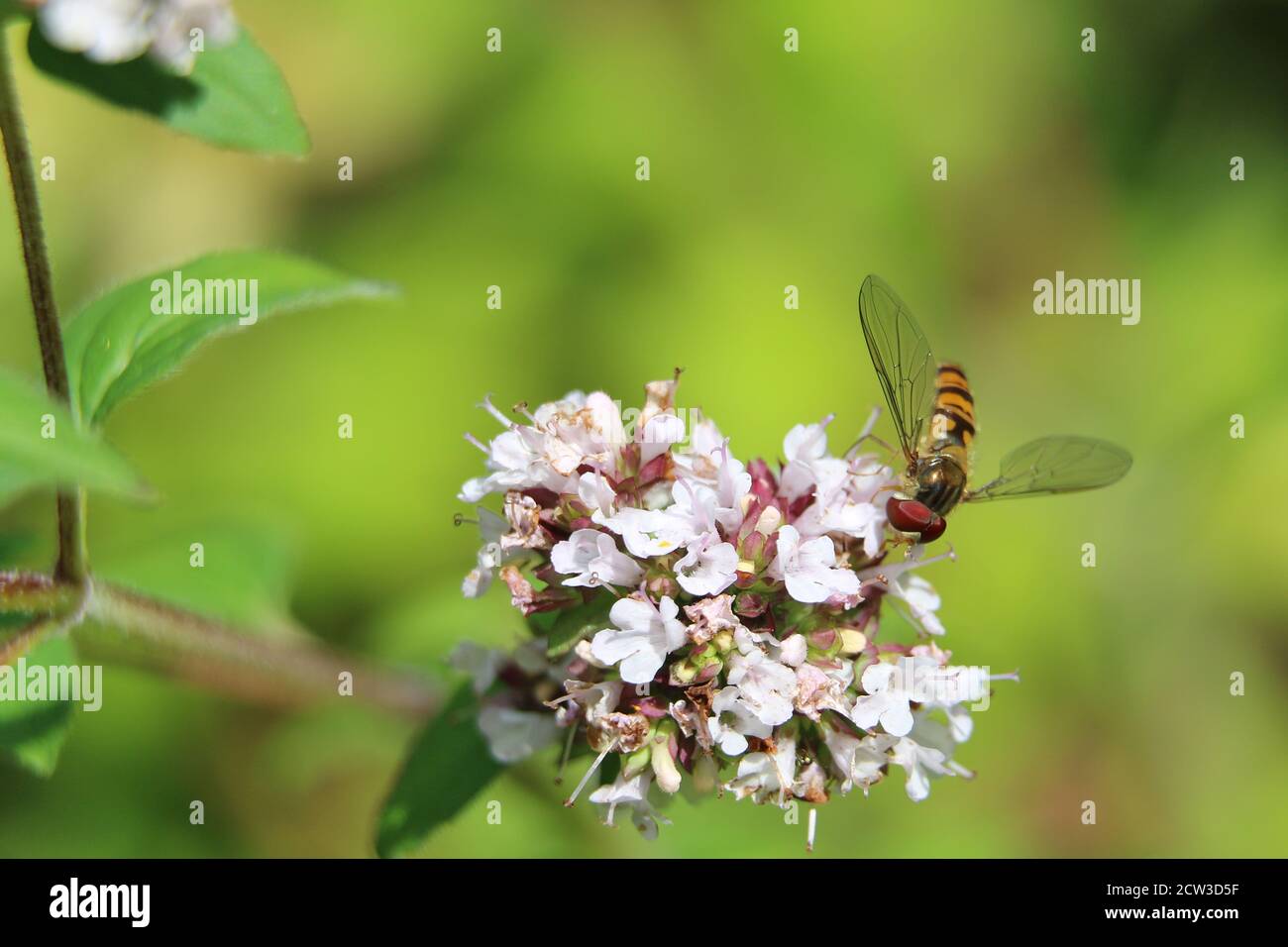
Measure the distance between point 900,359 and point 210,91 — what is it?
1.72 meters

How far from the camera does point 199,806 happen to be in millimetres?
4641

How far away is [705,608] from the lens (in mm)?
2217

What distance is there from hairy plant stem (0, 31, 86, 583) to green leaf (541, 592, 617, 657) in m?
0.96

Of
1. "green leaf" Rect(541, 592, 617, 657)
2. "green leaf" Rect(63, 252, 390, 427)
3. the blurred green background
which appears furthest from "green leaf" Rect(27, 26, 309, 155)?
the blurred green background

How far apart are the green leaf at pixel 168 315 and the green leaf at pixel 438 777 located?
3.40ft

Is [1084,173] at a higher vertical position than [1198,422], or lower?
higher

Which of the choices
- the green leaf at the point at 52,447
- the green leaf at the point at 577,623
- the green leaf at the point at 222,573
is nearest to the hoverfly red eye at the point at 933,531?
the green leaf at the point at 577,623

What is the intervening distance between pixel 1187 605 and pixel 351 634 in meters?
3.53

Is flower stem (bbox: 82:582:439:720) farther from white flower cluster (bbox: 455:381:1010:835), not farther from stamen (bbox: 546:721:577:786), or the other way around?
stamen (bbox: 546:721:577:786)

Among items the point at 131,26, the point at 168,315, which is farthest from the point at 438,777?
the point at 131,26

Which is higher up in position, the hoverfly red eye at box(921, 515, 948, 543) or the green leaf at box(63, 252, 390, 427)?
the green leaf at box(63, 252, 390, 427)

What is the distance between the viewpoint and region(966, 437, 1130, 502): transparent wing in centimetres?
281

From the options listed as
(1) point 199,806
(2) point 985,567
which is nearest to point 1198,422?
(2) point 985,567

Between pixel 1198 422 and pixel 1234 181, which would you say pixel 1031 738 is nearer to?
pixel 1198 422
